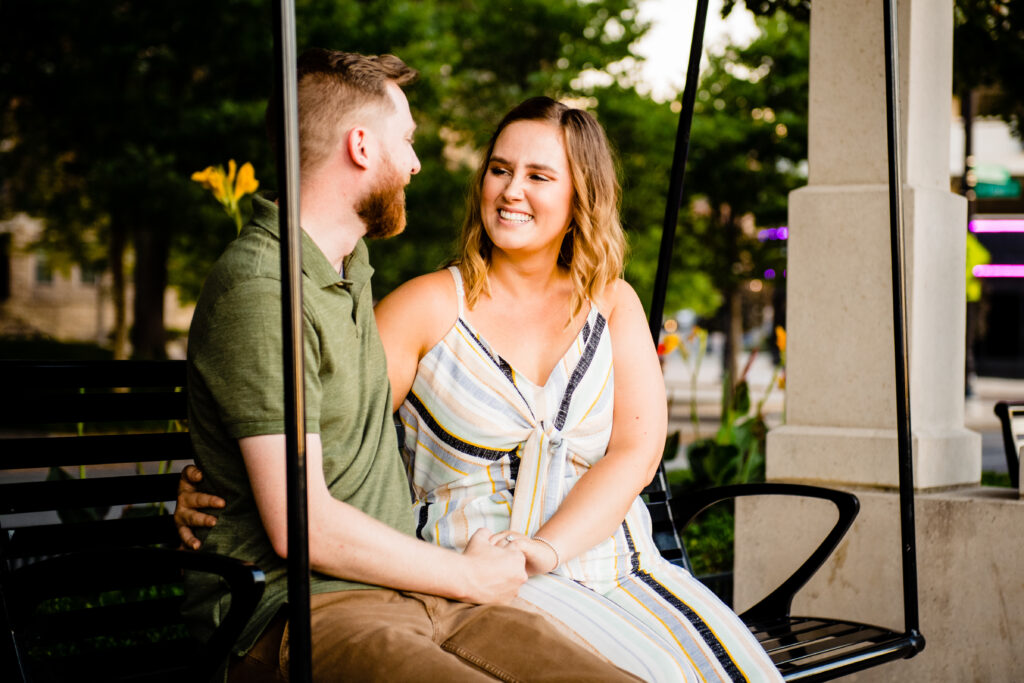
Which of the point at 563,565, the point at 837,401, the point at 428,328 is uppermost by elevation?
the point at 428,328

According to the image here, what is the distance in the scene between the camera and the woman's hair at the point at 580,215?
8.61 feet

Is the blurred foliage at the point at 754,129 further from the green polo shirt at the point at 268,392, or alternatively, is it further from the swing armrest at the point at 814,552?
the green polo shirt at the point at 268,392

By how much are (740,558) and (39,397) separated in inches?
92.0

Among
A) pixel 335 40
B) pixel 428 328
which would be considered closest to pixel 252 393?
pixel 428 328

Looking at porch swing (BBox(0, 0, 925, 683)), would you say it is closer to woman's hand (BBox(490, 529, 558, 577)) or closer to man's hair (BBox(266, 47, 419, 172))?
man's hair (BBox(266, 47, 419, 172))

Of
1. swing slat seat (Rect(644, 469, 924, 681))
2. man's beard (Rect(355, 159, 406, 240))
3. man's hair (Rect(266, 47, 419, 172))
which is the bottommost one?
swing slat seat (Rect(644, 469, 924, 681))

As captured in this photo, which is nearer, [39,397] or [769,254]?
[39,397]

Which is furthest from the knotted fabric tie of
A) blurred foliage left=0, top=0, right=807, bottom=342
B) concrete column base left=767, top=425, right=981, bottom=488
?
blurred foliage left=0, top=0, right=807, bottom=342

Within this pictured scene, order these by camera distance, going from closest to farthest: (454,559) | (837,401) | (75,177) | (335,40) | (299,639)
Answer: (299,639) < (454,559) < (837,401) < (335,40) < (75,177)

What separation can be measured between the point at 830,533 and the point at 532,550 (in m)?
1.08

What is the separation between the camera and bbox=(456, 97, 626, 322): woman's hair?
103 inches

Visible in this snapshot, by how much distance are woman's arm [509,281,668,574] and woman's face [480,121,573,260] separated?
0.29 metres

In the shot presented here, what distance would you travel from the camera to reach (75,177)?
1938cm

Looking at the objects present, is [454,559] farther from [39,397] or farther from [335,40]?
[335,40]
